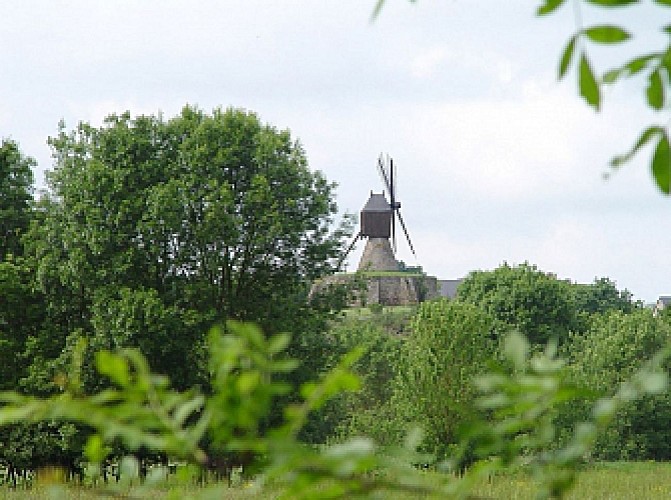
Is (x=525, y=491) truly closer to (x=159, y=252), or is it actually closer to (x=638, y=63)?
(x=159, y=252)

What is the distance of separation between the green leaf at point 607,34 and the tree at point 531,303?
52.2 metres

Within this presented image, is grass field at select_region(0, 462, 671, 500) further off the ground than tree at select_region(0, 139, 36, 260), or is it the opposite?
tree at select_region(0, 139, 36, 260)

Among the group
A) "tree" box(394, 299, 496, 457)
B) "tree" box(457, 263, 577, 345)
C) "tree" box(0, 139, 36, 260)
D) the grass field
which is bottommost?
the grass field

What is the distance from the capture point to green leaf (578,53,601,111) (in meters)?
1.68

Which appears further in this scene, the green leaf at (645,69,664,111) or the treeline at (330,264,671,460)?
the treeline at (330,264,671,460)

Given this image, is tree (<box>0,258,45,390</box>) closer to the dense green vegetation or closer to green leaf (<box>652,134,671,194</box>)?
the dense green vegetation

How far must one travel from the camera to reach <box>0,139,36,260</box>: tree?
30688mm

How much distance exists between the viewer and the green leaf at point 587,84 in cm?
168

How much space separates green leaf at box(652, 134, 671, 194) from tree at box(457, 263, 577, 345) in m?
52.1

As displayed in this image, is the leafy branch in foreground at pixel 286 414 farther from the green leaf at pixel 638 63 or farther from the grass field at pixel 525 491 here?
the grass field at pixel 525 491

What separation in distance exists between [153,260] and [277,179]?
3893 mm

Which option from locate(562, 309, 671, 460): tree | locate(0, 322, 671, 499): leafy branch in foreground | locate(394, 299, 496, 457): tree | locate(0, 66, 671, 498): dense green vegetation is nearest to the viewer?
locate(0, 322, 671, 499): leafy branch in foreground

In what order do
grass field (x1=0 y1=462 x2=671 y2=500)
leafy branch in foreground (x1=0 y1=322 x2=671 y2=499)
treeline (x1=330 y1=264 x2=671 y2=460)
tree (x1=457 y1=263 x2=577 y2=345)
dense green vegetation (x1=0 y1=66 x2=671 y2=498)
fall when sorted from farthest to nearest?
tree (x1=457 y1=263 x2=577 y2=345) → treeline (x1=330 y1=264 x2=671 y2=460) → dense green vegetation (x1=0 y1=66 x2=671 y2=498) → grass field (x1=0 y1=462 x2=671 y2=500) → leafy branch in foreground (x1=0 y1=322 x2=671 y2=499)

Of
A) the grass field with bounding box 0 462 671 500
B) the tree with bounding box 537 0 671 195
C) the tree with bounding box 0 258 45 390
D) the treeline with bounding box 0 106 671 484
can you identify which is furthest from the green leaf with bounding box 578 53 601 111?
the tree with bounding box 0 258 45 390
